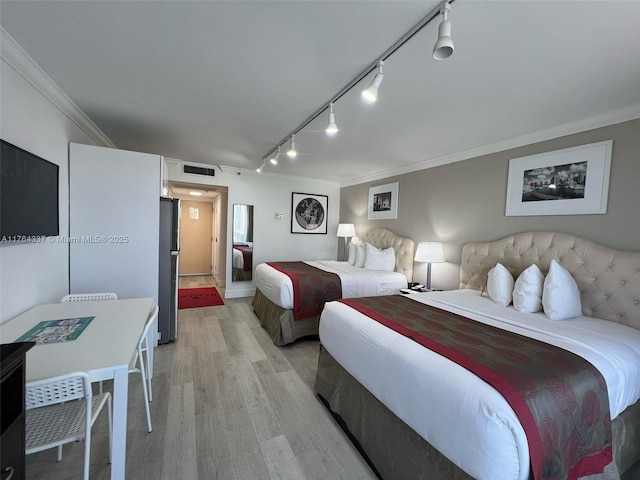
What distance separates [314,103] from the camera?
226cm

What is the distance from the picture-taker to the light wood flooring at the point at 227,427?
1.53 metres

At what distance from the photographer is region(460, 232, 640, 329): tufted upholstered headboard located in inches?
78.6

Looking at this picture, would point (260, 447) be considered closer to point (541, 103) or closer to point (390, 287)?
point (390, 287)

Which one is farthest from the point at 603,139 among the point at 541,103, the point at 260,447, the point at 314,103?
the point at 260,447

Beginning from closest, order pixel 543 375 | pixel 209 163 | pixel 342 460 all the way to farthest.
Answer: pixel 543 375 < pixel 342 460 < pixel 209 163

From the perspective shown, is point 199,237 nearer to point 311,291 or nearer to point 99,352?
point 311,291

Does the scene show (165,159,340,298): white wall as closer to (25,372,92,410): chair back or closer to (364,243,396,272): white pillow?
(364,243,396,272): white pillow

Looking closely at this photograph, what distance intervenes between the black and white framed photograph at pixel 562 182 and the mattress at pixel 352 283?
1.65m

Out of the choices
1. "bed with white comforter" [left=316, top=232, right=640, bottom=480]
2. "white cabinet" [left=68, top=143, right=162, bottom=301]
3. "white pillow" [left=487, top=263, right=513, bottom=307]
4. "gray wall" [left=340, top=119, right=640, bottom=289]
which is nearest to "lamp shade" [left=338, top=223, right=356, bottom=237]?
"gray wall" [left=340, top=119, right=640, bottom=289]

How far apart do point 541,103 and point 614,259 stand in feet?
4.52

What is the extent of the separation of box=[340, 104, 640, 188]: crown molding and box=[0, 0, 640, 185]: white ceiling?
0.04ft

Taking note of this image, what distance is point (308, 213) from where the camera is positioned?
18.7 ft

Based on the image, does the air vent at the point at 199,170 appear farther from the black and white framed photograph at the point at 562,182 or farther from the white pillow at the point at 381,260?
the black and white framed photograph at the point at 562,182

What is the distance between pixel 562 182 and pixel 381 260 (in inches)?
90.7
